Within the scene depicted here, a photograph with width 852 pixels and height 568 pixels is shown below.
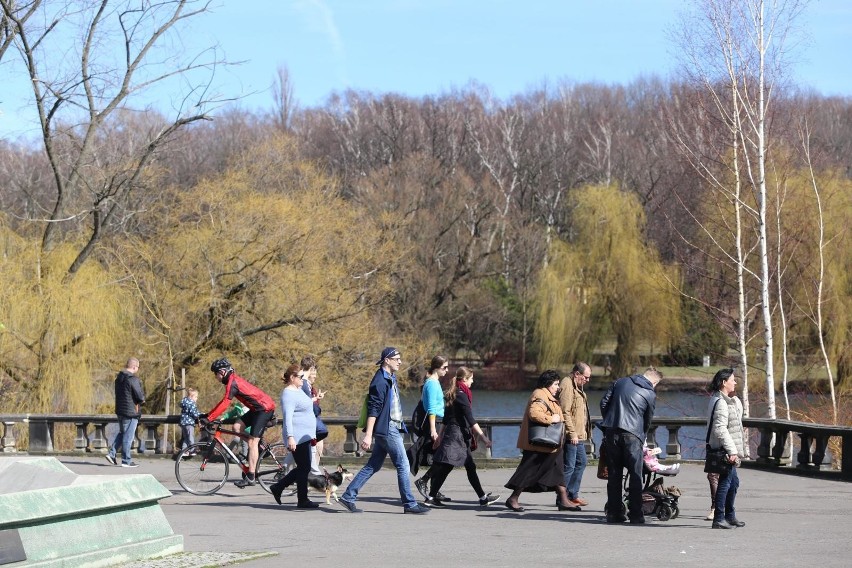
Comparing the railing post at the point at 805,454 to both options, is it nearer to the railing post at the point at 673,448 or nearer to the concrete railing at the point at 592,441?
the concrete railing at the point at 592,441

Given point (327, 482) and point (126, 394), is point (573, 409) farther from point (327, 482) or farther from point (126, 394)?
point (126, 394)

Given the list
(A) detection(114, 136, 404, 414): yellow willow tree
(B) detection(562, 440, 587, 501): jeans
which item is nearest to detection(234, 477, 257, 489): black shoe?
(B) detection(562, 440, 587, 501): jeans

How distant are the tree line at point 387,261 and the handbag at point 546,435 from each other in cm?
1798

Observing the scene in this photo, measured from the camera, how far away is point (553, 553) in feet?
34.4

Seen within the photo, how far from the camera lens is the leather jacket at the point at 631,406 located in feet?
42.2

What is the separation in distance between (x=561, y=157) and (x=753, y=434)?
53349 mm

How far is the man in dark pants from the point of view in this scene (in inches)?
504

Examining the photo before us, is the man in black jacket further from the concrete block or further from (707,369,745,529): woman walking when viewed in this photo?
(707,369,745,529): woman walking

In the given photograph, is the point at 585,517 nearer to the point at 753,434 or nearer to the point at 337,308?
the point at 753,434

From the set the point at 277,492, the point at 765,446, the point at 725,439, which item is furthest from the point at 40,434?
the point at 725,439

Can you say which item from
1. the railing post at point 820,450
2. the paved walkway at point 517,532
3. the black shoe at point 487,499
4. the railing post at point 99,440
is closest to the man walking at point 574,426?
the paved walkway at point 517,532

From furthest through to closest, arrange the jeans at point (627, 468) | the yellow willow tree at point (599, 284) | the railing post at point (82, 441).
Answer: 1. the yellow willow tree at point (599, 284)
2. the railing post at point (82, 441)
3. the jeans at point (627, 468)

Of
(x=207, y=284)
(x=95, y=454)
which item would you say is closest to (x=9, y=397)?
(x=207, y=284)

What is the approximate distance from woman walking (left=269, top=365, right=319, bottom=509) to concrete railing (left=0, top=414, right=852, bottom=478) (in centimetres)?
512
